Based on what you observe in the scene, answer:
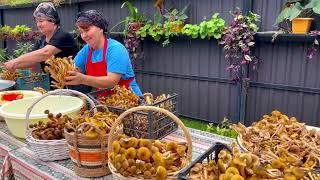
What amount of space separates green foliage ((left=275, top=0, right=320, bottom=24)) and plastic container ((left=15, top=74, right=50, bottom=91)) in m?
2.92

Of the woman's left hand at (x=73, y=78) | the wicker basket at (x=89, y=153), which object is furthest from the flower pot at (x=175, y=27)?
the wicker basket at (x=89, y=153)

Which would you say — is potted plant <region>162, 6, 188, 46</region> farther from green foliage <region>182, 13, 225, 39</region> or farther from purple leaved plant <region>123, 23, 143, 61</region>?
purple leaved plant <region>123, 23, 143, 61</region>

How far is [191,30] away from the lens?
15.6 ft

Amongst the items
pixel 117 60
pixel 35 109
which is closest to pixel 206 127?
pixel 117 60

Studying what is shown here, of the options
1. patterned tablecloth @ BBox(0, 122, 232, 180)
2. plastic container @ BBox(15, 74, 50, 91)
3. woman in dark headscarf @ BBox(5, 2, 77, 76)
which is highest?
woman in dark headscarf @ BBox(5, 2, 77, 76)

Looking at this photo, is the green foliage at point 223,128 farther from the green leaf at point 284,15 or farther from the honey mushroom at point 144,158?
the honey mushroom at point 144,158

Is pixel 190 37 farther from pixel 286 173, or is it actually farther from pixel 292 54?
pixel 286 173

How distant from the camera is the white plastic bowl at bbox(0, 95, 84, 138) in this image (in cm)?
208

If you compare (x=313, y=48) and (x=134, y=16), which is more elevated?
(x=134, y=16)

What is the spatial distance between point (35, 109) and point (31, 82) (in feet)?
4.41

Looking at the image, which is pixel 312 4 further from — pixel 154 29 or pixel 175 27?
pixel 154 29

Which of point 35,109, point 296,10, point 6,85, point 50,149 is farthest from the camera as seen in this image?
point 296,10

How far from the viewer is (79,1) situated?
22.6 feet

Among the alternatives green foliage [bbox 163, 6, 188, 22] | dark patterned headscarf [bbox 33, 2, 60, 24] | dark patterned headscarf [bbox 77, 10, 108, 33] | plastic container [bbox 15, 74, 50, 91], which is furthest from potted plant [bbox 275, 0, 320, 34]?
plastic container [bbox 15, 74, 50, 91]
